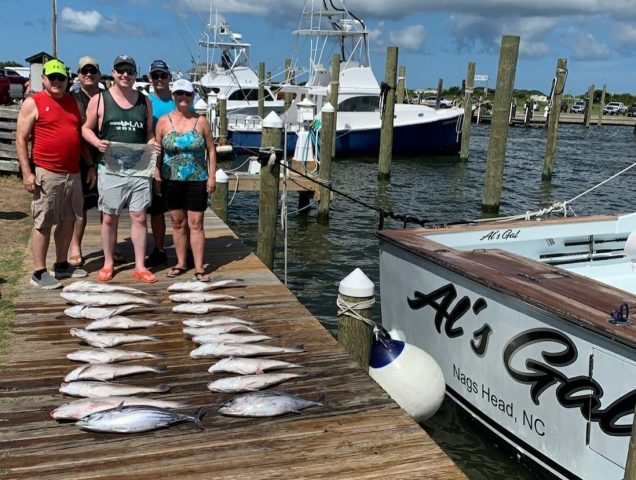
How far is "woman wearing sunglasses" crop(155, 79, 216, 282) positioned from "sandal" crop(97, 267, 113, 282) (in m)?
0.65

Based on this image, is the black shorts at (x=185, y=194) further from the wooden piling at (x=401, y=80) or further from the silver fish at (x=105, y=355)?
the wooden piling at (x=401, y=80)

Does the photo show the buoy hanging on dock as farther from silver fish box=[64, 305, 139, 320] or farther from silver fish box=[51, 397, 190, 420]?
silver fish box=[64, 305, 139, 320]

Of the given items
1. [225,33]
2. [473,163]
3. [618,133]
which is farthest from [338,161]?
[618,133]

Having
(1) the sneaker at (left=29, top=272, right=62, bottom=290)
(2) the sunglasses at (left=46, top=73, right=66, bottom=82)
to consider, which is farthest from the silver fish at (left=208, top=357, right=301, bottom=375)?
(2) the sunglasses at (left=46, top=73, right=66, bottom=82)

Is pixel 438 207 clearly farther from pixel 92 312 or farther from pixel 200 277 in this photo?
pixel 92 312

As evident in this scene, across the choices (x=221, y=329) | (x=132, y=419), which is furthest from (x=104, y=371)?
(x=221, y=329)

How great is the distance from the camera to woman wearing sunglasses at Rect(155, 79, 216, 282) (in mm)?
5133

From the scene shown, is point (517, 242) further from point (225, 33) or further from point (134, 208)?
point (225, 33)

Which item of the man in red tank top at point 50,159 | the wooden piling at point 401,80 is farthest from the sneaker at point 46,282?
the wooden piling at point 401,80

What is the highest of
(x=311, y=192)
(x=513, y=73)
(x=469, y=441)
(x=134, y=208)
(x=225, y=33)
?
(x=225, y=33)

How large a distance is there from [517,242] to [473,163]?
20329 millimetres

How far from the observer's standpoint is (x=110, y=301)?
16.0 ft

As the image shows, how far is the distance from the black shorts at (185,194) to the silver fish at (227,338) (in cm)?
139

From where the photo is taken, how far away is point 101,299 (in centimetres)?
486
